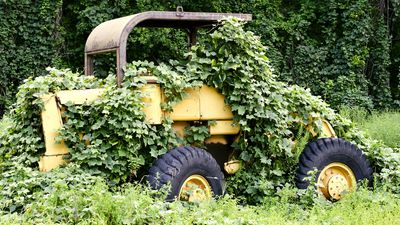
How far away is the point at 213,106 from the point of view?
7.71 m

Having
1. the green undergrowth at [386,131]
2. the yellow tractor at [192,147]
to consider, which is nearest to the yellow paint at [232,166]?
the yellow tractor at [192,147]

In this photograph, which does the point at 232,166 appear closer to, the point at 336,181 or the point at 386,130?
the point at 336,181

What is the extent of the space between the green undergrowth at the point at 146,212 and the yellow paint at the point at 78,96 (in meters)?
1.10

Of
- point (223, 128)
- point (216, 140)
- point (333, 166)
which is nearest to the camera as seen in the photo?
point (223, 128)

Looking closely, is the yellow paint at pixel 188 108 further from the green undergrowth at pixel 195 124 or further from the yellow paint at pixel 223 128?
the yellow paint at pixel 223 128

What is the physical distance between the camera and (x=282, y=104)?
26.6ft

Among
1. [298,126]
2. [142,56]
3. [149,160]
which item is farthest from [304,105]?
[142,56]

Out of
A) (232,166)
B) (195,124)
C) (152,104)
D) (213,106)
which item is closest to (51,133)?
(152,104)

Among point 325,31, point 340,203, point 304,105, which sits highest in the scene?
point 325,31

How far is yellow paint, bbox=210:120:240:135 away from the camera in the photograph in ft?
25.3

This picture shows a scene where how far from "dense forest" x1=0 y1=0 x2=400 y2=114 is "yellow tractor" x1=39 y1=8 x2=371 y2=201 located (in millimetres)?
9895

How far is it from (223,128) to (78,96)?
71.8 inches

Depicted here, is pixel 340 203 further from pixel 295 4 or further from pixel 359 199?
pixel 295 4

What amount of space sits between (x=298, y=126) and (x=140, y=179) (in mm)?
2369
